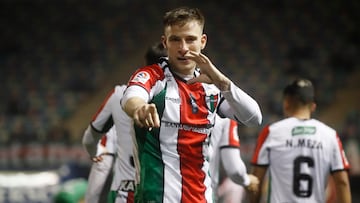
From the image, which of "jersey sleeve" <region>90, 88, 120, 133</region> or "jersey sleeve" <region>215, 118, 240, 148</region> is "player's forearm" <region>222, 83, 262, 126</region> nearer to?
"jersey sleeve" <region>90, 88, 120, 133</region>

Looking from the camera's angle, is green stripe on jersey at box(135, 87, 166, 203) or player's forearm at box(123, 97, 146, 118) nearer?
player's forearm at box(123, 97, 146, 118)

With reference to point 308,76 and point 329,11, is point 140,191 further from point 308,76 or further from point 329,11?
point 329,11

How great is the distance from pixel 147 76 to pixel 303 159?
224 cm

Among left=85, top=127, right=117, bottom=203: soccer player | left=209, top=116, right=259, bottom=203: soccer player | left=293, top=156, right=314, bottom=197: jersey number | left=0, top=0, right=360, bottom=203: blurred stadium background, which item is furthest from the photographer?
left=0, top=0, right=360, bottom=203: blurred stadium background

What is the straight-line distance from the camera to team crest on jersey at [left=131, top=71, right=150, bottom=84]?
4078 mm

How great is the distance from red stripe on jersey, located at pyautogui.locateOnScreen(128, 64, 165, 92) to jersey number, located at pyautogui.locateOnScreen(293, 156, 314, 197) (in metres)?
2.09

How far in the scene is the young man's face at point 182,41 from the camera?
418 cm

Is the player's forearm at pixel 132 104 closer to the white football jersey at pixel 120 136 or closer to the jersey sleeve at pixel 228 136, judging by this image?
the white football jersey at pixel 120 136

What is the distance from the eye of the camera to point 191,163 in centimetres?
427

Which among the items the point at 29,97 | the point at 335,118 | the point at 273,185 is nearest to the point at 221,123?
the point at 273,185

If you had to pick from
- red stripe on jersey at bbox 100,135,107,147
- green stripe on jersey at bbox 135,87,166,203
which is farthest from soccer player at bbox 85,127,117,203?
green stripe on jersey at bbox 135,87,166,203

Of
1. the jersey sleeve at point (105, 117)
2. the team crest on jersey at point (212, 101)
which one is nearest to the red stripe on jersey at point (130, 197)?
the jersey sleeve at point (105, 117)

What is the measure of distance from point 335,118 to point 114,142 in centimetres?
1548

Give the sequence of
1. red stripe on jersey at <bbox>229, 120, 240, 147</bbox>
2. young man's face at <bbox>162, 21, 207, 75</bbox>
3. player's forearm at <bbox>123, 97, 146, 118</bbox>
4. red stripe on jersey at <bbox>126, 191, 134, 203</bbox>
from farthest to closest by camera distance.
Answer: red stripe on jersey at <bbox>229, 120, 240, 147</bbox>, red stripe on jersey at <bbox>126, 191, 134, 203</bbox>, young man's face at <bbox>162, 21, 207, 75</bbox>, player's forearm at <bbox>123, 97, 146, 118</bbox>
